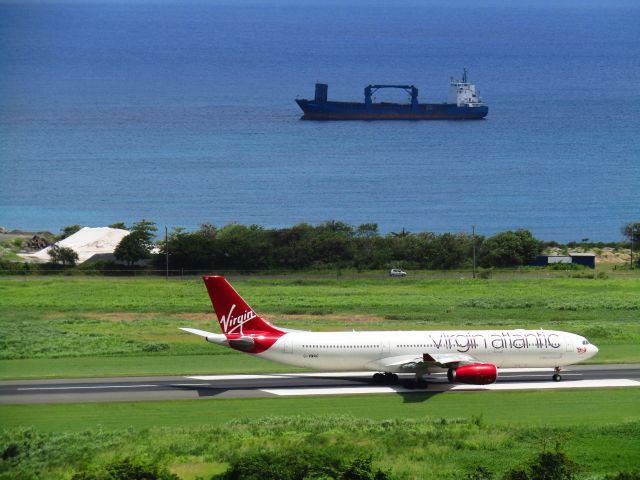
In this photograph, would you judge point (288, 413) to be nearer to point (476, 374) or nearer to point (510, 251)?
point (476, 374)

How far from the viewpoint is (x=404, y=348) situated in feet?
218

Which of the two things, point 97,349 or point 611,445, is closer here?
point 611,445

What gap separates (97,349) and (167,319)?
704 inches

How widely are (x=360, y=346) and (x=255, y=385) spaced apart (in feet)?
23.5

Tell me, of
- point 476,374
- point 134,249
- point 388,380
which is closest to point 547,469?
point 476,374

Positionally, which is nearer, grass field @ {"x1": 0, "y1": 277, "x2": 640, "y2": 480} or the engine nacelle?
grass field @ {"x1": 0, "y1": 277, "x2": 640, "y2": 480}

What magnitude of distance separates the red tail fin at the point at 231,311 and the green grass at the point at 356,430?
6682mm

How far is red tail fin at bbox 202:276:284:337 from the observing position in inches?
2606

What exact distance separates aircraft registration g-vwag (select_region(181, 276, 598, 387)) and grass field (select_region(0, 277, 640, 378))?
282 inches

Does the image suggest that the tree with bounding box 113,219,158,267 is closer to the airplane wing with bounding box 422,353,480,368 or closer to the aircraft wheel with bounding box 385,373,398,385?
the aircraft wheel with bounding box 385,373,398,385

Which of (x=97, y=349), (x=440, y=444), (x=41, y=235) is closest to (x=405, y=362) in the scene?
(x=440, y=444)

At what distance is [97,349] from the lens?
80188mm

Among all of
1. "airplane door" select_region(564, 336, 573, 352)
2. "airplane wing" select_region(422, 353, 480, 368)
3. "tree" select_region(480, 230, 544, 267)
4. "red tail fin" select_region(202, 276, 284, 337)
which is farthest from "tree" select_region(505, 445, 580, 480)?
"tree" select_region(480, 230, 544, 267)

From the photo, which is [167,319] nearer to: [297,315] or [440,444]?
[297,315]
